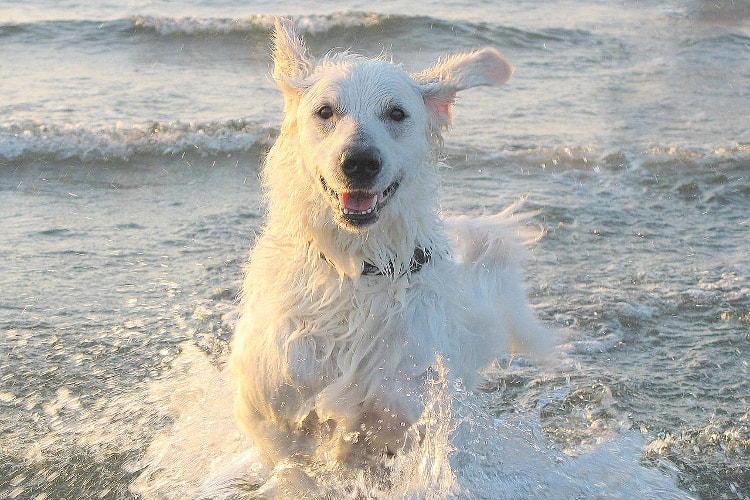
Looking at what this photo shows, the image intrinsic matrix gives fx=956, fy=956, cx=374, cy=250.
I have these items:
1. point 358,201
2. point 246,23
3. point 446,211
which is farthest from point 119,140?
point 358,201

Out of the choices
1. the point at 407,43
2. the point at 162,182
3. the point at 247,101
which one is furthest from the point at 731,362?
the point at 407,43

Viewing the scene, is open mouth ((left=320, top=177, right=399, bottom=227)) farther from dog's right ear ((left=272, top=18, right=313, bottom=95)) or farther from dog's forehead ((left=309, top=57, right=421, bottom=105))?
dog's right ear ((left=272, top=18, right=313, bottom=95))

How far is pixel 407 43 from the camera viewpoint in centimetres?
1591

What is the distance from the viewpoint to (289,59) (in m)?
4.65

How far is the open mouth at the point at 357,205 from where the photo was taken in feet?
13.1

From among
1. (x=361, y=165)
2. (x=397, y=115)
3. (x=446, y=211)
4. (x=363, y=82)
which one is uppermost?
(x=363, y=82)

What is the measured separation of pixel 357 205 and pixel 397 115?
1.71ft

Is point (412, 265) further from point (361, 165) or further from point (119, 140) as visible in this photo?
point (119, 140)

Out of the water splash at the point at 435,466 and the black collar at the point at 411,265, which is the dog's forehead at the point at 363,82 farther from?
the water splash at the point at 435,466

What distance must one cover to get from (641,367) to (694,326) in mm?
740

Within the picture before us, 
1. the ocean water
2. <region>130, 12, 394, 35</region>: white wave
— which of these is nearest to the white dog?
the ocean water

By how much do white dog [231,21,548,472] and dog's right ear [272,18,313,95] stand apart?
0.04 meters

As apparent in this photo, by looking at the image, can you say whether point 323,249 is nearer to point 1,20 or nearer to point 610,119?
point 610,119

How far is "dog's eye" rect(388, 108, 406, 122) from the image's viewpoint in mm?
4250
